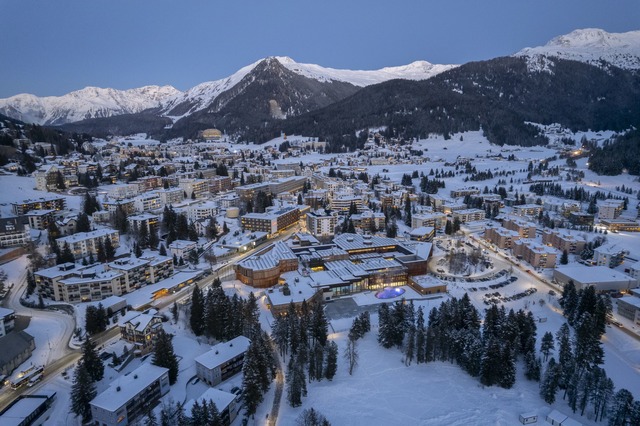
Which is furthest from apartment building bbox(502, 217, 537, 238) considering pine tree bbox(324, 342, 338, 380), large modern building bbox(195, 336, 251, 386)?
large modern building bbox(195, 336, 251, 386)

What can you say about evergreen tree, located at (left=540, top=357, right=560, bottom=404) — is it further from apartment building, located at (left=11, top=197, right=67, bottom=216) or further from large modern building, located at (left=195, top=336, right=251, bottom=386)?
apartment building, located at (left=11, top=197, right=67, bottom=216)

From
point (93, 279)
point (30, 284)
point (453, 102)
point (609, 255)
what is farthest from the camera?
point (453, 102)

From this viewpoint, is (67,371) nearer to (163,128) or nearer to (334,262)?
(334,262)

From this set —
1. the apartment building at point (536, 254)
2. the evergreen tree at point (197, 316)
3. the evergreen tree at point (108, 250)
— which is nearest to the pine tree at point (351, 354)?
the evergreen tree at point (197, 316)

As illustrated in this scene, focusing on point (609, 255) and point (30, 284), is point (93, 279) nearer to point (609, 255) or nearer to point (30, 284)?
point (30, 284)

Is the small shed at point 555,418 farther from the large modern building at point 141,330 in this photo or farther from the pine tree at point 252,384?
the large modern building at point 141,330

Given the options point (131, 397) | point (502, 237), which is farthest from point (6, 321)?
point (502, 237)

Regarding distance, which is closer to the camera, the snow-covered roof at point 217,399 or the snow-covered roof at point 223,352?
the snow-covered roof at point 217,399
